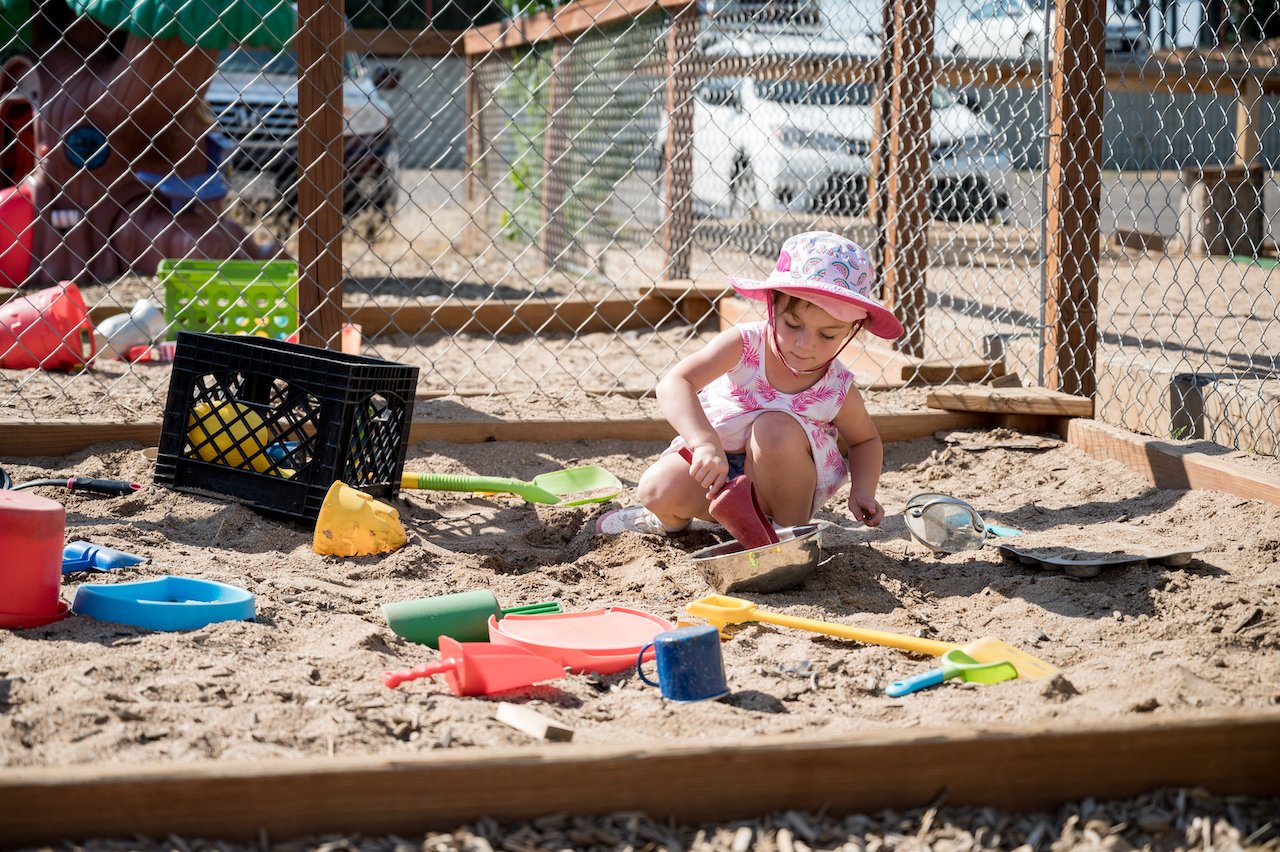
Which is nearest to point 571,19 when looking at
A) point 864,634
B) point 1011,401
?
point 1011,401

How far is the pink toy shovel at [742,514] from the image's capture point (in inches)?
98.2

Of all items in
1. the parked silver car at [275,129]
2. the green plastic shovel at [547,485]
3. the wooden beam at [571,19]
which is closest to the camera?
the green plastic shovel at [547,485]

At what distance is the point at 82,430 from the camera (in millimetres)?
3301

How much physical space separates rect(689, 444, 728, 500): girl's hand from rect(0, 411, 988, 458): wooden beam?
1.17 meters

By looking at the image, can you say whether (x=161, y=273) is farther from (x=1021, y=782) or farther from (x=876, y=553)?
(x=1021, y=782)

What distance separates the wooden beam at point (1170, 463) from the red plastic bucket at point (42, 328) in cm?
348

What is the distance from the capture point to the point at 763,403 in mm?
2861

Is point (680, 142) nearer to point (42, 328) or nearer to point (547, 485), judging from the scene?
point (42, 328)

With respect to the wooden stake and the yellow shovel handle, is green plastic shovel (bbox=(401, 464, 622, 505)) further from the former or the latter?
the wooden stake

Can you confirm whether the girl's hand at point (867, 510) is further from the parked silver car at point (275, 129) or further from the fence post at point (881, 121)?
the parked silver car at point (275, 129)

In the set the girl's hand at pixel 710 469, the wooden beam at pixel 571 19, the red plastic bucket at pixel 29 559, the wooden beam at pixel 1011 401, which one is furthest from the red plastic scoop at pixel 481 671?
the wooden beam at pixel 571 19

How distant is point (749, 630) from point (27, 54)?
736 cm

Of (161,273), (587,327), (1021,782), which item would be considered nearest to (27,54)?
(161,273)

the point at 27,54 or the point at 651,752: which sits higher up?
the point at 27,54
